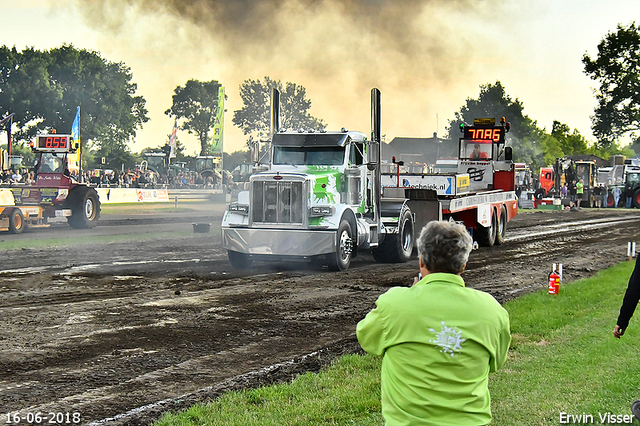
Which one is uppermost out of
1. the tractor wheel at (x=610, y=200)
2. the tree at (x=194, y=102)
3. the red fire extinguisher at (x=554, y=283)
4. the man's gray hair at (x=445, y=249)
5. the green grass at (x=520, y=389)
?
the tree at (x=194, y=102)

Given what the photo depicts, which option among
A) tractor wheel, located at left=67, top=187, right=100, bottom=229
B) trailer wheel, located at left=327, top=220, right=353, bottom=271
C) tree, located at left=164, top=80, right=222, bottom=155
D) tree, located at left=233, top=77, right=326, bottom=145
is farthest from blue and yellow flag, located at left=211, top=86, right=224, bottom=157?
trailer wheel, located at left=327, top=220, right=353, bottom=271

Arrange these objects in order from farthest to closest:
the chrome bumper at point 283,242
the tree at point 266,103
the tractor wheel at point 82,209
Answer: the tree at point 266,103 < the tractor wheel at point 82,209 < the chrome bumper at point 283,242

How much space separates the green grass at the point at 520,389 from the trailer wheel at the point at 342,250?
16.8 ft

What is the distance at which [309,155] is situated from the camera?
44.5 feet

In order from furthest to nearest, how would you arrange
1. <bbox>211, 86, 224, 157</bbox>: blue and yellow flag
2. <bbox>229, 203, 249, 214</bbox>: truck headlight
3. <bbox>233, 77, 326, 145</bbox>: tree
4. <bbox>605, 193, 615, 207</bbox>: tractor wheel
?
<bbox>605, 193, 615, 207</bbox>: tractor wheel
<bbox>211, 86, 224, 157</bbox>: blue and yellow flag
<bbox>233, 77, 326, 145</bbox>: tree
<bbox>229, 203, 249, 214</bbox>: truck headlight

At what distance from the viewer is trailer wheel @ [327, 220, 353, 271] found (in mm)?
12578

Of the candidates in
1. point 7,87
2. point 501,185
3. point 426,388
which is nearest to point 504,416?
point 426,388

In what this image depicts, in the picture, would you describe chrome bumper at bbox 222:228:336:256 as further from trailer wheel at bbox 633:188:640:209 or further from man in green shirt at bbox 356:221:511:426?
trailer wheel at bbox 633:188:640:209

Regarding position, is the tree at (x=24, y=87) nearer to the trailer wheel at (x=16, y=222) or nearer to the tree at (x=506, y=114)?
the trailer wheel at (x=16, y=222)

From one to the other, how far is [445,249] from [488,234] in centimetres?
1565

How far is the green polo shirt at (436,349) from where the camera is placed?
280 cm

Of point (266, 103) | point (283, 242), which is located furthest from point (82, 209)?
point (283, 242)

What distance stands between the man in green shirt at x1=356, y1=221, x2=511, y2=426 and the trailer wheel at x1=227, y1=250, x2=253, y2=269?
1043cm

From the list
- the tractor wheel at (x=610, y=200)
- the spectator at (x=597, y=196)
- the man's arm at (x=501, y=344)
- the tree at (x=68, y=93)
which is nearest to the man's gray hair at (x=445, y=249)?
the man's arm at (x=501, y=344)
